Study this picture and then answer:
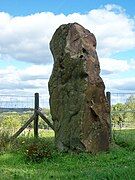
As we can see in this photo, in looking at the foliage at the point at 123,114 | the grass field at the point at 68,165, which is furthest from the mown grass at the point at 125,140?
the foliage at the point at 123,114

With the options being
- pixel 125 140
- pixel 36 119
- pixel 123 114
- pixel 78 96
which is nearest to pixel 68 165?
pixel 78 96

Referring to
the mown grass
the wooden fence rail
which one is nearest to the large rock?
the wooden fence rail

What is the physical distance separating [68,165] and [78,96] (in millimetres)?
2495

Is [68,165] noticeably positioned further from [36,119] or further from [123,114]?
[123,114]

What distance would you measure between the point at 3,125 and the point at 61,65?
3.12 meters

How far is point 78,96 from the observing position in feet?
40.4

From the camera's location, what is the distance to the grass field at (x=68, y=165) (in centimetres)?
855

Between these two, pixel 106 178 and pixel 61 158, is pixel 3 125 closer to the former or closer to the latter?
pixel 61 158

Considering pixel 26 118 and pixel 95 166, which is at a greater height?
pixel 26 118

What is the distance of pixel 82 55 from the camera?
12414mm

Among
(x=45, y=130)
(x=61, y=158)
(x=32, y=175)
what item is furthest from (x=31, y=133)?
(x=32, y=175)

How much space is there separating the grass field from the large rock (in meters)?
0.45

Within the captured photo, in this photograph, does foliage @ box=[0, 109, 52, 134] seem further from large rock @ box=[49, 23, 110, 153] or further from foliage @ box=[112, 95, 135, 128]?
foliage @ box=[112, 95, 135, 128]

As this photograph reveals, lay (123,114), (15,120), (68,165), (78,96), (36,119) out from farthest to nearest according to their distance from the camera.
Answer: (123,114)
(15,120)
(36,119)
(78,96)
(68,165)
